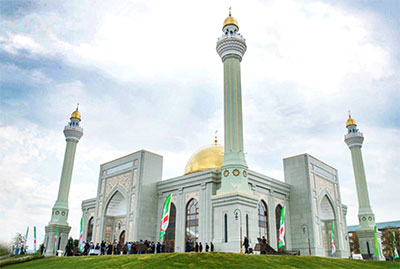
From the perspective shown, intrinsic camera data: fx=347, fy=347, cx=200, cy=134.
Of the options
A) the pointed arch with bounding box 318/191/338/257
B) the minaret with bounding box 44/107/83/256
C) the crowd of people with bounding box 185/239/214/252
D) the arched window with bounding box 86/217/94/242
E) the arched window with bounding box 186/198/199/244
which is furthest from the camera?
the arched window with bounding box 86/217/94/242


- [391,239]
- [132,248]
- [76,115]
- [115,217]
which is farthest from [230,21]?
[391,239]

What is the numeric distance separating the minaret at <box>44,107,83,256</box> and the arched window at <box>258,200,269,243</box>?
17.7 m

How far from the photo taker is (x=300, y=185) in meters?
29.0

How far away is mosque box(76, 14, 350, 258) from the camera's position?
65.6ft

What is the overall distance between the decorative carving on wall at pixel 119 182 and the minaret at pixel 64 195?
18.4 ft

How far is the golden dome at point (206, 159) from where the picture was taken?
27.9 metres

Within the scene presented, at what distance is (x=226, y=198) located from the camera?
19.6 metres

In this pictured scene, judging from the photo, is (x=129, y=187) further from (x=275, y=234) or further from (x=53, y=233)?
(x=275, y=234)

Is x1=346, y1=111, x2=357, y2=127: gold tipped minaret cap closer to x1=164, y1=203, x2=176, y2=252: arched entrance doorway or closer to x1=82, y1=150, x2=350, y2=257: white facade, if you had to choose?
x1=82, y1=150, x2=350, y2=257: white facade

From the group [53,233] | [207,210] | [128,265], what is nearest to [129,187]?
[207,210]

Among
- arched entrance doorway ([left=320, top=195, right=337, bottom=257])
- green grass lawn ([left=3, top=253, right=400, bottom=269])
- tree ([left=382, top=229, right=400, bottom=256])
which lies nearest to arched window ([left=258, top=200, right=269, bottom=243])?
arched entrance doorway ([left=320, top=195, right=337, bottom=257])

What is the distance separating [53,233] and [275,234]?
766 inches

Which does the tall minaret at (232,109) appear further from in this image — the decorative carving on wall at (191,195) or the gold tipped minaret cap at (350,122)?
the gold tipped minaret cap at (350,122)

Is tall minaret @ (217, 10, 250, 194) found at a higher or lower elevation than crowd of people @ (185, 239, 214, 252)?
higher
